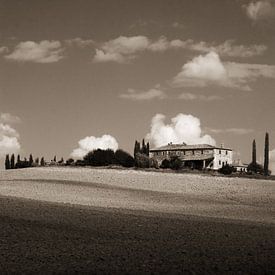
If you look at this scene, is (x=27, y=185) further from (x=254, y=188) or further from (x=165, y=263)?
(x=165, y=263)

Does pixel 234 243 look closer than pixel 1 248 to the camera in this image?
No

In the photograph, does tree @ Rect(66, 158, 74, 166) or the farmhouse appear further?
the farmhouse

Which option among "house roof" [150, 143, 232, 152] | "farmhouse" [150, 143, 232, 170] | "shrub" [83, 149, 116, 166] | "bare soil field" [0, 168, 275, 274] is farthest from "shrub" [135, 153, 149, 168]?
"bare soil field" [0, 168, 275, 274]

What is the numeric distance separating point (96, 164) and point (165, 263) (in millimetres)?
84649

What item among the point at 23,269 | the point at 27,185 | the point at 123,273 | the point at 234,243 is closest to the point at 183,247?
the point at 234,243

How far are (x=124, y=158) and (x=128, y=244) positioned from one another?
8292 cm

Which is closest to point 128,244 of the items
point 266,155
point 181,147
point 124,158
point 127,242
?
point 127,242

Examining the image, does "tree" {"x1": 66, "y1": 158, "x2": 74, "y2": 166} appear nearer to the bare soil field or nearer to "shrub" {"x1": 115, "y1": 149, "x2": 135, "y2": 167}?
"shrub" {"x1": 115, "y1": 149, "x2": 135, "y2": 167}

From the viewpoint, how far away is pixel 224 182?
60.1 meters

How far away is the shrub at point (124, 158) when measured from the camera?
98688mm

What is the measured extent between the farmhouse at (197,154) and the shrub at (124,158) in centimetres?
3774

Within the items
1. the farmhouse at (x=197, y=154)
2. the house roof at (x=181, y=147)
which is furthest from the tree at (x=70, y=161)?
the house roof at (x=181, y=147)

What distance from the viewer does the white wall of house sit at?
142938mm

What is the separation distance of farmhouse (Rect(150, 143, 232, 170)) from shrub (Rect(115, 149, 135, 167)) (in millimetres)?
37743
